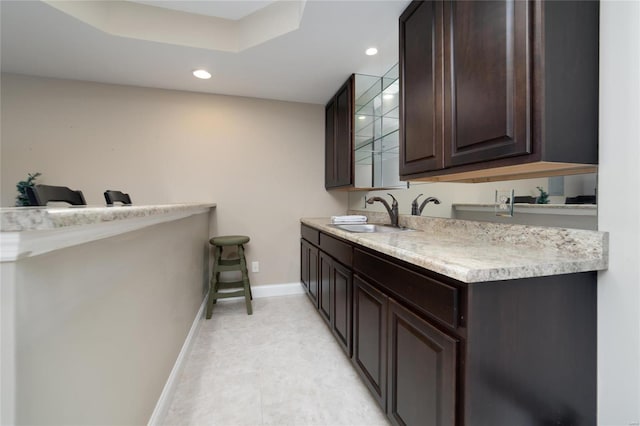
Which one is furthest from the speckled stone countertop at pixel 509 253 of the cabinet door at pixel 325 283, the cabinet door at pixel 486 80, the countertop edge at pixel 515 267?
the cabinet door at pixel 325 283

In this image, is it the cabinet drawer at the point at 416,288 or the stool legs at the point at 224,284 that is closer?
the cabinet drawer at the point at 416,288

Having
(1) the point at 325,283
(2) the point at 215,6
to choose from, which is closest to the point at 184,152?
(2) the point at 215,6

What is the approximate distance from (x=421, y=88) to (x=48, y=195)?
6.08 feet

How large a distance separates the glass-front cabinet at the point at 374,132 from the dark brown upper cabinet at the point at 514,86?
949 mm

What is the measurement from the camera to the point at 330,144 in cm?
295

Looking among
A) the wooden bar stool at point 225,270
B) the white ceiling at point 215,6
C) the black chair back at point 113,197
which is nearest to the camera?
the black chair back at point 113,197

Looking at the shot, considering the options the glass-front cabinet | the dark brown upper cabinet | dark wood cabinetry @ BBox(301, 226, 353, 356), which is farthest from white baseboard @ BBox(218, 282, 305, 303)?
the dark brown upper cabinet

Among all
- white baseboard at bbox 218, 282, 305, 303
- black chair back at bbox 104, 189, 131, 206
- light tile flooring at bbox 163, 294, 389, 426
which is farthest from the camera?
white baseboard at bbox 218, 282, 305, 303

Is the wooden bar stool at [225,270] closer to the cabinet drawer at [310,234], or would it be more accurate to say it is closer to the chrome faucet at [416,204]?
the cabinet drawer at [310,234]

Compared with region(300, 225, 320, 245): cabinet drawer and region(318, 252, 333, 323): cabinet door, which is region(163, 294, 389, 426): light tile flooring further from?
region(300, 225, 320, 245): cabinet drawer

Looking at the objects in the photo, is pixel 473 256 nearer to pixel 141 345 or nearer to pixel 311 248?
pixel 141 345

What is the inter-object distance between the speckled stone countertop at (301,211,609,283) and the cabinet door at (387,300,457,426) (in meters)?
0.23

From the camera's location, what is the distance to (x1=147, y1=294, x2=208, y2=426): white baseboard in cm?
119

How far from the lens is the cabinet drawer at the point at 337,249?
162 cm
